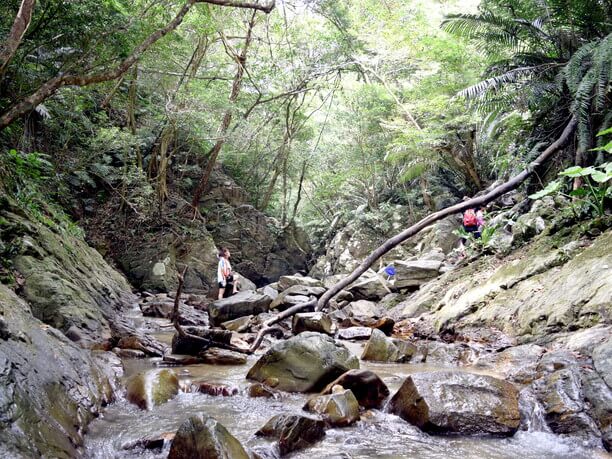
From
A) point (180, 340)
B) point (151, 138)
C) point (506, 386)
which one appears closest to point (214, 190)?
point (151, 138)

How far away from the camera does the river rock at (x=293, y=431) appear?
11.0 ft

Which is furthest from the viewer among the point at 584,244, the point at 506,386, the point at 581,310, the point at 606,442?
the point at 584,244

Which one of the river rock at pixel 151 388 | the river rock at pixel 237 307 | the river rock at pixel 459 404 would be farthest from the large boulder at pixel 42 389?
the river rock at pixel 237 307

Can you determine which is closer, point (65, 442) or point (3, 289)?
point (65, 442)

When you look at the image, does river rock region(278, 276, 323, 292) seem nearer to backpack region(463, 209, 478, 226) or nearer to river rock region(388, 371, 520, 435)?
backpack region(463, 209, 478, 226)

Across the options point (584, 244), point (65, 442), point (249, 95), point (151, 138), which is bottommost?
point (65, 442)

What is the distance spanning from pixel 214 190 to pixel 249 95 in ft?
17.4

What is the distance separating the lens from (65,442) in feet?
9.47

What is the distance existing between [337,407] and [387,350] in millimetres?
2524

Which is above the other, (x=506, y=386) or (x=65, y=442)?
(x=65, y=442)

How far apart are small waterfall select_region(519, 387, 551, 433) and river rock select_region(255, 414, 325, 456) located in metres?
1.74

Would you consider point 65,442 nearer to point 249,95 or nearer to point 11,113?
point 11,113

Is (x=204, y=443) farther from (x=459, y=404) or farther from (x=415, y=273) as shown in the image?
(x=415, y=273)

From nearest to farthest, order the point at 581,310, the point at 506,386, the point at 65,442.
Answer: the point at 65,442 → the point at 506,386 → the point at 581,310
